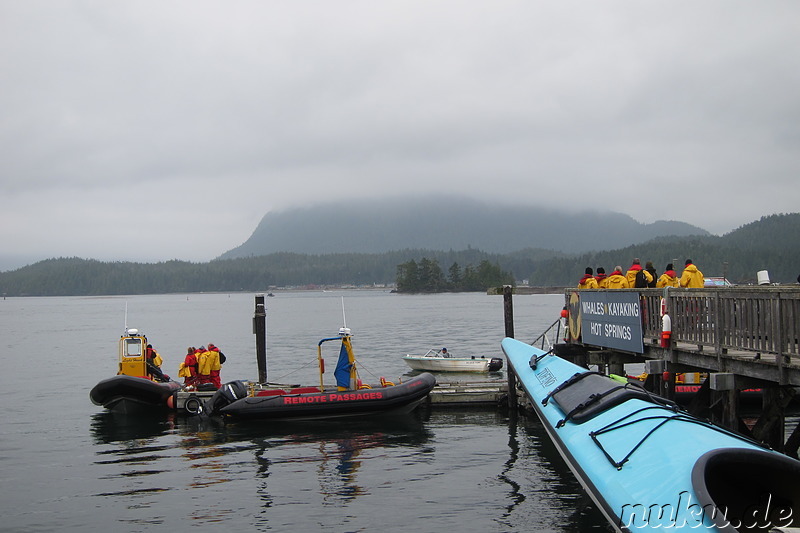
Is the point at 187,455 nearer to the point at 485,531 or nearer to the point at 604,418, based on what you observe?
the point at 485,531

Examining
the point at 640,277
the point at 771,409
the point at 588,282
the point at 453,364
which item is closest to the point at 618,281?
the point at 640,277

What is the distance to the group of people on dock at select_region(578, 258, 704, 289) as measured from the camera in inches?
676

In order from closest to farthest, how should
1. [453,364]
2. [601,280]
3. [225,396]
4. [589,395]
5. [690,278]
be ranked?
[589,395] < [690,278] < [601,280] < [225,396] < [453,364]

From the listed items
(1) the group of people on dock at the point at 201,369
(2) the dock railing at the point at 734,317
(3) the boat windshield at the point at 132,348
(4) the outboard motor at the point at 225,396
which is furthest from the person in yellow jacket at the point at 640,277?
(3) the boat windshield at the point at 132,348

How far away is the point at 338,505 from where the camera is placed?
13.9 metres

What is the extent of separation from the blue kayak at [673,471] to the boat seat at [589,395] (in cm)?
4

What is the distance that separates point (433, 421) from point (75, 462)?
987cm

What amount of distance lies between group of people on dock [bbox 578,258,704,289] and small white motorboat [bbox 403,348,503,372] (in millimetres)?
16730

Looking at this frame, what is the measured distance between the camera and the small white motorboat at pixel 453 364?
124 feet

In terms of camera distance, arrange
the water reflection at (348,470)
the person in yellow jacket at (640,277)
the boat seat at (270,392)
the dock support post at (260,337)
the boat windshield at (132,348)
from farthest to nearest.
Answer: the dock support post at (260,337), the boat windshield at (132,348), the boat seat at (270,392), the person in yellow jacket at (640,277), the water reflection at (348,470)

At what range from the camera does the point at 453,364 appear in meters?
38.5

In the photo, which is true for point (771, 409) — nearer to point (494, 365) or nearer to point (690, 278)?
point (690, 278)

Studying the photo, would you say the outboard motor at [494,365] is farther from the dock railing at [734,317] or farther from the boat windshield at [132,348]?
the dock railing at [734,317]

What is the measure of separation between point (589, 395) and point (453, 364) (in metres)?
26.4
